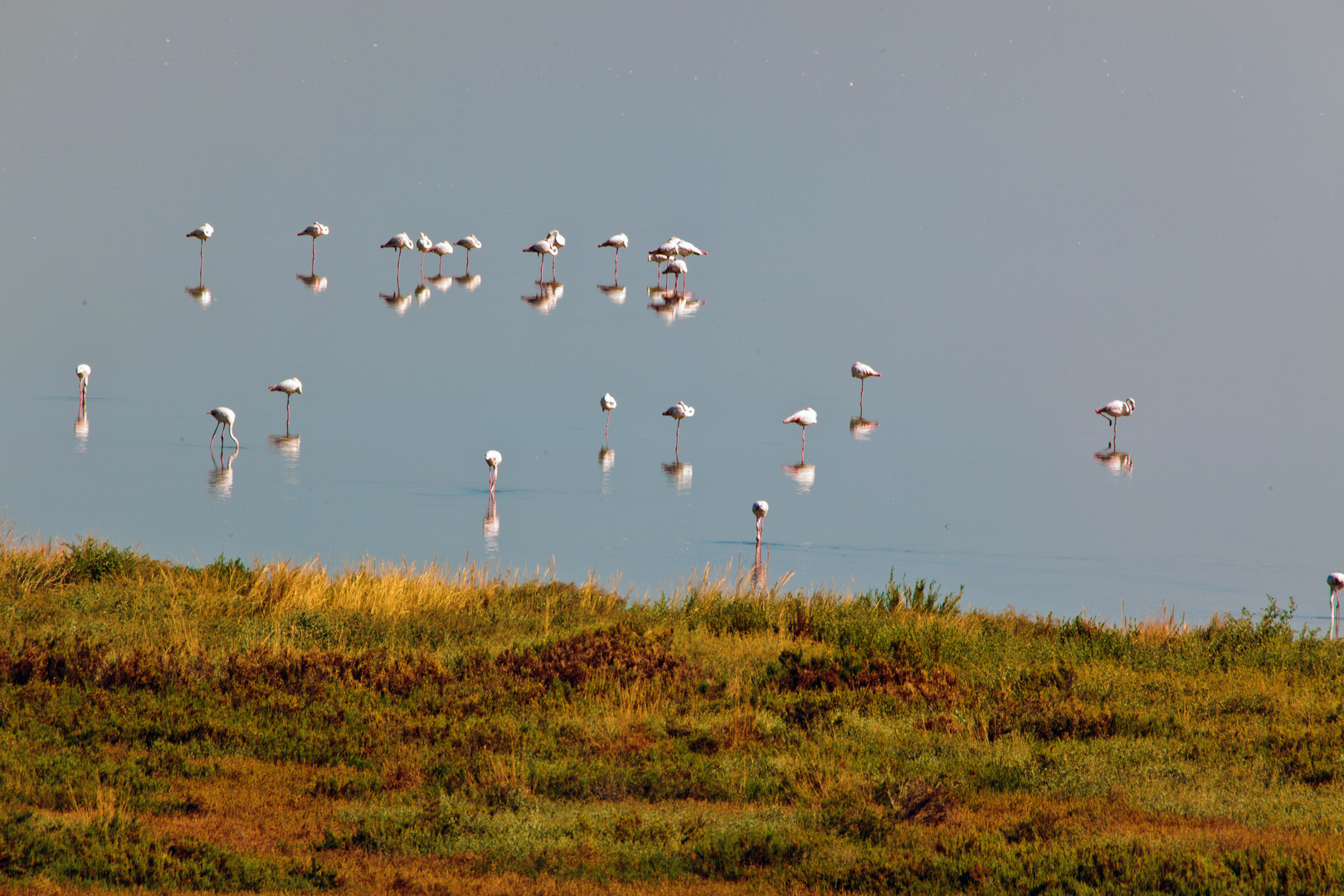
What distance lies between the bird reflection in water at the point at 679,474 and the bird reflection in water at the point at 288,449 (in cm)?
623

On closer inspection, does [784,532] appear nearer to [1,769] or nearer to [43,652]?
[43,652]

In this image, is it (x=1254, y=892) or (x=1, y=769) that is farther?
(x=1, y=769)

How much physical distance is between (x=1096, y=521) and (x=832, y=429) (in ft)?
24.5

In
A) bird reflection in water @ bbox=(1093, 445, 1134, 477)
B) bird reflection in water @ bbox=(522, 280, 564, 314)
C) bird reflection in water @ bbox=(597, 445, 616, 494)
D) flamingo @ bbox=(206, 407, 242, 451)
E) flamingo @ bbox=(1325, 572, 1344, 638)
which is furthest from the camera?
bird reflection in water @ bbox=(522, 280, 564, 314)

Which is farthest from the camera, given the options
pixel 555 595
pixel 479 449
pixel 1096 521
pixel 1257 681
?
pixel 479 449

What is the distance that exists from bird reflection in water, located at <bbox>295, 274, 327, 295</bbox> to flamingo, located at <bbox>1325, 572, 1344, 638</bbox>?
108 feet

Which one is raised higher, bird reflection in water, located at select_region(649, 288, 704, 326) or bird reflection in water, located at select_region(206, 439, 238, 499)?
bird reflection in water, located at select_region(649, 288, 704, 326)

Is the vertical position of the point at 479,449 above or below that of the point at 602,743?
above

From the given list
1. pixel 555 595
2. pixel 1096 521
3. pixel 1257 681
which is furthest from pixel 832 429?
pixel 1257 681

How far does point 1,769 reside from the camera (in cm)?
716

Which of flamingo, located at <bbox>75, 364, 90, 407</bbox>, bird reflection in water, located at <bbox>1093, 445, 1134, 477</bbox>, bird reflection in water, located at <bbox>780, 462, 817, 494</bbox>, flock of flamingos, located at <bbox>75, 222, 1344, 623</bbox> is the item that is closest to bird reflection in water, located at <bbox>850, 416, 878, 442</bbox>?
flock of flamingos, located at <bbox>75, 222, 1344, 623</bbox>

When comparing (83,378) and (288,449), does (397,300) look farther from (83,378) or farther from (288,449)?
(288,449)

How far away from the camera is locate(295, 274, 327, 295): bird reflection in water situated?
142 feet

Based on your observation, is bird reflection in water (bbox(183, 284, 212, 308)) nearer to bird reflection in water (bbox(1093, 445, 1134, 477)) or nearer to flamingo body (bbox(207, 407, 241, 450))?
flamingo body (bbox(207, 407, 241, 450))
